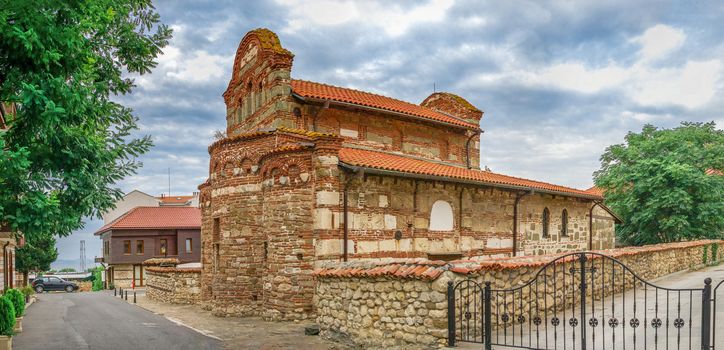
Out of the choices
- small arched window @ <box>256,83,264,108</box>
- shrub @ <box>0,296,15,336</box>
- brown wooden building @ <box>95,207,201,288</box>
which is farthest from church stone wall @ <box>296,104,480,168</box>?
brown wooden building @ <box>95,207,201,288</box>

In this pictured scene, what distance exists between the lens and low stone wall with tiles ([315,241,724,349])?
9.36 metres

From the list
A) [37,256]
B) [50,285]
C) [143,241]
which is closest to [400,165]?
[143,241]

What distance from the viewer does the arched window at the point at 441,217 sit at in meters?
17.7

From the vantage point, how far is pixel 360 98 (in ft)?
65.5

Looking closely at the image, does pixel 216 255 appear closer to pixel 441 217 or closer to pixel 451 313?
pixel 441 217

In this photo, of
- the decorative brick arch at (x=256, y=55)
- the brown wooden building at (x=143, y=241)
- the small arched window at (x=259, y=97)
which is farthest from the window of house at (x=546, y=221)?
the brown wooden building at (x=143, y=241)

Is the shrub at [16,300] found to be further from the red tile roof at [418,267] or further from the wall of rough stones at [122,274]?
the wall of rough stones at [122,274]

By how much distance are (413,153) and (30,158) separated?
46.3ft

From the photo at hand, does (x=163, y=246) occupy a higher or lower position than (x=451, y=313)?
lower

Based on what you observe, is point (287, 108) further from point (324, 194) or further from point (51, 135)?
point (51, 135)

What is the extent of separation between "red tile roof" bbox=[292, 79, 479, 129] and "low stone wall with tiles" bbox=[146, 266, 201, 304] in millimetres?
9465

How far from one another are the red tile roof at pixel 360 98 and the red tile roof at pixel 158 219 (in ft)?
93.5

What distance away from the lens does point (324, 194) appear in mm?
14898

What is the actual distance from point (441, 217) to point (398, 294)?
321 inches
